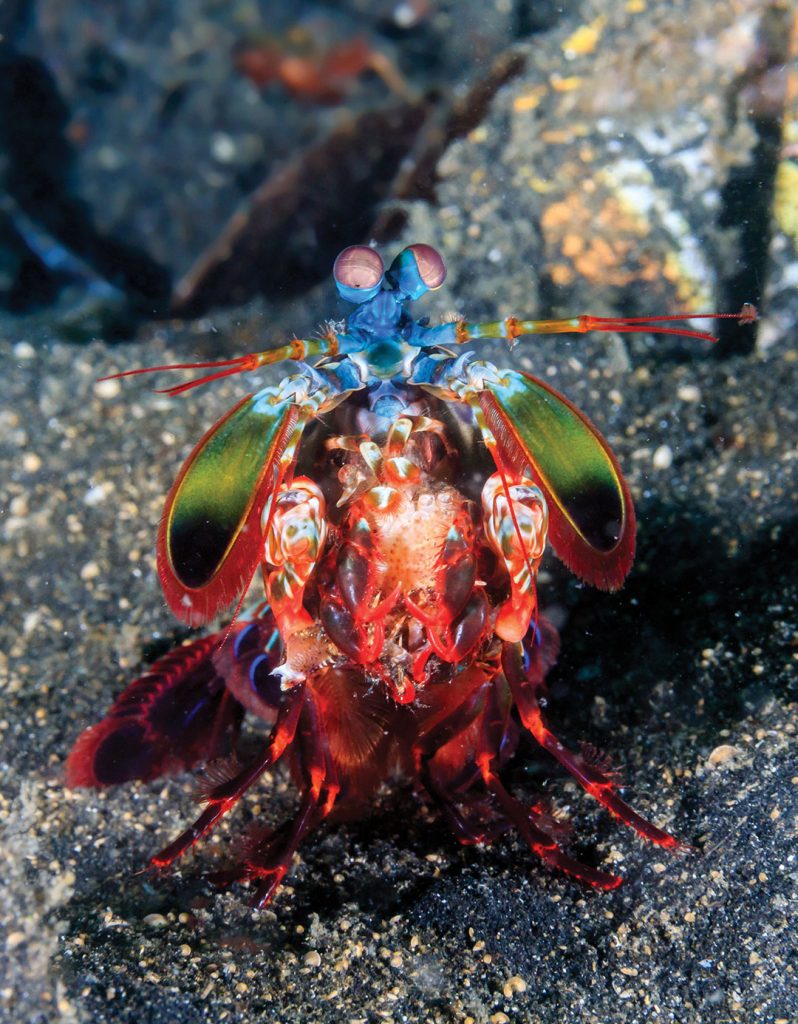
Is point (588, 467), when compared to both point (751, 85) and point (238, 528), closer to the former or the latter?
point (238, 528)

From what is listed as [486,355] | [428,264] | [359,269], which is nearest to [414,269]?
[428,264]

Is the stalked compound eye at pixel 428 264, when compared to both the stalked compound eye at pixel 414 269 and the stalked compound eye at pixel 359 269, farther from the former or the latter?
the stalked compound eye at pixel 359 269

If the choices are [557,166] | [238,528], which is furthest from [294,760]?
[557,166]

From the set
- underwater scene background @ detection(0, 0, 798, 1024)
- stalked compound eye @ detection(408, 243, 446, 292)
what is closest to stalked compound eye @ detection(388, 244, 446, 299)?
stalked compound eye @ detection(408, 243, 446, 292)

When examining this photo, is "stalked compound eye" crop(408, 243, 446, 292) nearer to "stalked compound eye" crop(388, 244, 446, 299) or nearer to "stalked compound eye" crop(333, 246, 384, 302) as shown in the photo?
"stalked compound eye" crop(388, 244, 446, 299)

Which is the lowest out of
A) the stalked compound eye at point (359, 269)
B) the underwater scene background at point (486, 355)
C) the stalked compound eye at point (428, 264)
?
the underwater scene background at point (486, 355)

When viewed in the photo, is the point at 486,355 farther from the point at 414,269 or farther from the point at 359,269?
the point at 359,269

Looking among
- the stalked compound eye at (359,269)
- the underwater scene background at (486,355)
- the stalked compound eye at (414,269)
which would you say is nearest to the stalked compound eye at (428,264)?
the stalked compound eye at (414,269)
